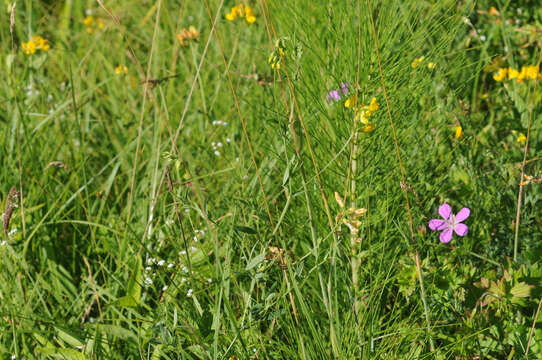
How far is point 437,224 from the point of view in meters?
1.23

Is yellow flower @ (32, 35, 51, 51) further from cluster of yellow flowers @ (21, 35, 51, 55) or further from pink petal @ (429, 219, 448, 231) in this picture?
pink petal @ (429, 219, 448, 231)

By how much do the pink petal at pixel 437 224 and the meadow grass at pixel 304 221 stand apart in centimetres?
3

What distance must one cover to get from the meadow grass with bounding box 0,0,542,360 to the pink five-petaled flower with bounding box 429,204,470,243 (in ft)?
0.18

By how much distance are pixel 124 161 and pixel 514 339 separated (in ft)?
4.37

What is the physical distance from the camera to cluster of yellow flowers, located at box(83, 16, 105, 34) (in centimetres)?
283

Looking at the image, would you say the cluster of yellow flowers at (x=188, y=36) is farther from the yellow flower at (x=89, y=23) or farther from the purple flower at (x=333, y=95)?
the yellow flower at (x=89, y=23)

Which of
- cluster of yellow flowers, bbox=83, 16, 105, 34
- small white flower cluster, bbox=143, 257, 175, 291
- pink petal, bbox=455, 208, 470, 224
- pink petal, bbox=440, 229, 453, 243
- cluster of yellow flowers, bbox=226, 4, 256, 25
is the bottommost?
small white flower cluster, bbox=143, 257, 175, 291

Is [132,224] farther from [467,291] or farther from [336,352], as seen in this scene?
[467,291]

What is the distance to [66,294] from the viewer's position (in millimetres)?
1525

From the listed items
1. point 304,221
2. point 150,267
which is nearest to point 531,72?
point 304,221

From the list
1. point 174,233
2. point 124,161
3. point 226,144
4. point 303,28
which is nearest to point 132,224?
point 174,233

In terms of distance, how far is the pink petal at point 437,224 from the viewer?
3.96 ft

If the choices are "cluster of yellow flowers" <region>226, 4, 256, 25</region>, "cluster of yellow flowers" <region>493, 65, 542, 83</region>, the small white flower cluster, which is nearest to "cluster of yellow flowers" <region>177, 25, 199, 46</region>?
"cluster of yellow flowers" <region>226, 4, 256, 25</region>

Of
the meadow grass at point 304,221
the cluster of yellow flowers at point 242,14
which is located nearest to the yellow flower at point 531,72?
the meadow grass at point 304,221
